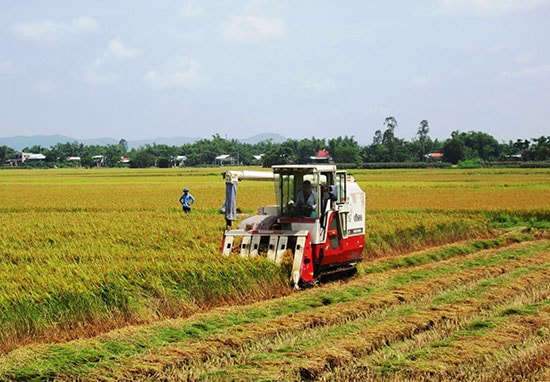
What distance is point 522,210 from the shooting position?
3009 centimetres

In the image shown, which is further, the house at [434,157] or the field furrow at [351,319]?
the house at [434,157]

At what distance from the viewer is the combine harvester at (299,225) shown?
47.0 ft

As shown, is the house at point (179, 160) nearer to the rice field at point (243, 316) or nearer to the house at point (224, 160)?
the house at point (224, 160)

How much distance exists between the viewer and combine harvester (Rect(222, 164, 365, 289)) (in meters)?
14.3

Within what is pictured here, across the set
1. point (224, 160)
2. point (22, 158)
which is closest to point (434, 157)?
point (224, 160)

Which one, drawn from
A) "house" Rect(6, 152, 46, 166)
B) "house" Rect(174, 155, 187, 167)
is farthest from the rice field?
"house" Rect(6, 152, 46, 166)

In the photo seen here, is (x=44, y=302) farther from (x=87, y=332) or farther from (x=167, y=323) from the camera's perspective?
(x=167, y=323)

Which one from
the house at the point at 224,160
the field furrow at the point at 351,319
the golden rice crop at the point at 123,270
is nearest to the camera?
the field furrow at the point at 351,319

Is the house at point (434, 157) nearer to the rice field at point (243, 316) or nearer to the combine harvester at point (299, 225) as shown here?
the rice field at point (243, 316)

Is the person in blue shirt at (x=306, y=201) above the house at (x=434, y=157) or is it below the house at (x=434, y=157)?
above

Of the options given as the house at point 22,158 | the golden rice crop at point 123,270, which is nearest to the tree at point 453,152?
the house at point 22,158

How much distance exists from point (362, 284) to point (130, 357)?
21.8 feet

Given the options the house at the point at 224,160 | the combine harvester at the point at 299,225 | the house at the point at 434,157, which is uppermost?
the combine harvester at the point at 299,225

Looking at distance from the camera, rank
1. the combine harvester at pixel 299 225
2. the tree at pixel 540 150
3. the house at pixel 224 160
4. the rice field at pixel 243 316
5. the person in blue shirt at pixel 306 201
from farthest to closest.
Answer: the house at pixel 224 160 < the tree at pixel 540 150 < the person in blue shirt at pixel 306 201 < the combine harvester at pixel 299 225 < the rice field at pixel 243 316
